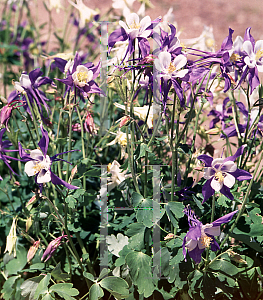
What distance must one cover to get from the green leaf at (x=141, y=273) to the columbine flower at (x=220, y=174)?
267mm

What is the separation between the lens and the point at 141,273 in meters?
0.95

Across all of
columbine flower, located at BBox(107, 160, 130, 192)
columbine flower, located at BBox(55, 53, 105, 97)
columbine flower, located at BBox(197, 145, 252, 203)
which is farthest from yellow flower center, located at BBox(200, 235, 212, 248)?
columbine flower, located at BBox(55, 53, 105, 97)

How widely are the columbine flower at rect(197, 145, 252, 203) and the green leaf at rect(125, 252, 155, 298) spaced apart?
267mm

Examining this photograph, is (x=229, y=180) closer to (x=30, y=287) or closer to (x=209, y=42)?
(x=30, y=287)

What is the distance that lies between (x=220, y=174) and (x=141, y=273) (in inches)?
14.0

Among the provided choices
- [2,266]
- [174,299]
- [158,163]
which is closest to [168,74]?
[158,163]

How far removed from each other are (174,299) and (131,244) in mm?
270

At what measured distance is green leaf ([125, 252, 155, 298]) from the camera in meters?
0.94

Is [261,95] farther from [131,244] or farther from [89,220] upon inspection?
[89,220]

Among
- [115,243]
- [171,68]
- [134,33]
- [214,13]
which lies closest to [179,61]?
[171,68]

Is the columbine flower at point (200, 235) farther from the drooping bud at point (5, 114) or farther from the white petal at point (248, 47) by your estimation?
the drooping bud at point (5, 114)

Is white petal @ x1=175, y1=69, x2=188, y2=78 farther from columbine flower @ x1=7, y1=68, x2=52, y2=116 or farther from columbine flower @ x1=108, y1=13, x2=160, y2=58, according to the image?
columbine flower @ x1=7, y1=68, x2=52, y2=116

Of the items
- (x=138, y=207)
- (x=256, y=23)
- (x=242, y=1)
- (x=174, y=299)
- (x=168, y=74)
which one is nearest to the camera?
(x=168, y=74)

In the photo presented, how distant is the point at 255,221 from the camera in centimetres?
103
